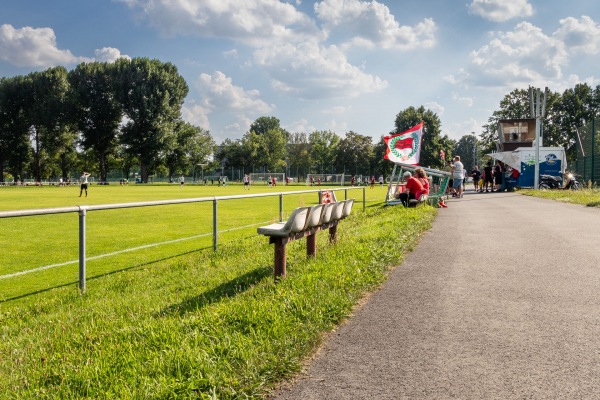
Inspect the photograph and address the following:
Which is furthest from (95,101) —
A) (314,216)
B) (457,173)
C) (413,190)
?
(314,216)

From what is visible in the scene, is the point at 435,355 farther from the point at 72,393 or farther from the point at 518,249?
the point at 518,249

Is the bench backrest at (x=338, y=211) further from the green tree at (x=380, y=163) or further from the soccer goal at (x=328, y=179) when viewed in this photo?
the green tree at (x=380, y=163)

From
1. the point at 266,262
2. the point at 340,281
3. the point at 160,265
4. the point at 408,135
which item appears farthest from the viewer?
the point at 408,135

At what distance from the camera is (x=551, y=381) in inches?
114

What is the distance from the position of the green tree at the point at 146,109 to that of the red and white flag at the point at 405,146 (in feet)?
173

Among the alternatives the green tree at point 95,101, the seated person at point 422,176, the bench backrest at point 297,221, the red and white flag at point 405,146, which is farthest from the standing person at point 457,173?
the green tree at point 95,101

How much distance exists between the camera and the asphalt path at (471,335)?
2869mm

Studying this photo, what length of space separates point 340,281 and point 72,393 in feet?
9.98

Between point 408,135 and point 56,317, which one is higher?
point 408,135

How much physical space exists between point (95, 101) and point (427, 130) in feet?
189

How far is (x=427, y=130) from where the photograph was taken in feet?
286

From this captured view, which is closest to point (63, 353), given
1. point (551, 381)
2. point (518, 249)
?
point (551, 381)

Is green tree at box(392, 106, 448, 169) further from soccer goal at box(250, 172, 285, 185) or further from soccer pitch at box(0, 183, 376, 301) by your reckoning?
soccer pitch at box(0, 183, 376, 301)

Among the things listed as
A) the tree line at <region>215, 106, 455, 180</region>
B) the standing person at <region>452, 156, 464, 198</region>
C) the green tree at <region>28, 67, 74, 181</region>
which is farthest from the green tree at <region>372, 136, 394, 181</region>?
the standing person at <region>452, 156, 464, 198</region>
